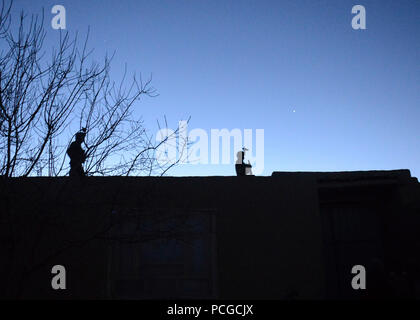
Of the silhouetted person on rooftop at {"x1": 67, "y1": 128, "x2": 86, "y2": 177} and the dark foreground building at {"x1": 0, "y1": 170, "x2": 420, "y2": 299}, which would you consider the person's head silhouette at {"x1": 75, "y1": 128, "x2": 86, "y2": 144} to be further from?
the dark foreground building at {"x1": 0, "y1": 170, "x2": 420, "y2": 299}

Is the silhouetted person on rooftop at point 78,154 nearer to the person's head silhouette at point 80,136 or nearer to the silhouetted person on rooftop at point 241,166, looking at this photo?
the person's head silhouette at point 80,136

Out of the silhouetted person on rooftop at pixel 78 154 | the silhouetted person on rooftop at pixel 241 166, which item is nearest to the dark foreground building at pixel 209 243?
the silhouetted person on rooftop at pixel 78 154

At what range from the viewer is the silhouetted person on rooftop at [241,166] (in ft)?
29.1

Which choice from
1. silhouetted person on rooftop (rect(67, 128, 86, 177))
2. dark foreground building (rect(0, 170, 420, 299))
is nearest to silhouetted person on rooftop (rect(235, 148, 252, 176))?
dark foreground building (rect(0, 170, 420, 299))

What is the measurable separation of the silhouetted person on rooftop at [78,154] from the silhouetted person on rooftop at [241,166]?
4700mm

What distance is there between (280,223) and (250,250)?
817 mm

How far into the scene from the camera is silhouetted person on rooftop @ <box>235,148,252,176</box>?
887 centimetres

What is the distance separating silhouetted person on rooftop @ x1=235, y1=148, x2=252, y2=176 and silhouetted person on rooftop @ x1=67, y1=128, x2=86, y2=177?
470 cm

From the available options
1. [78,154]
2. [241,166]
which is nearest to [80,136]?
[78,154]

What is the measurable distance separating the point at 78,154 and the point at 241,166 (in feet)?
16.1

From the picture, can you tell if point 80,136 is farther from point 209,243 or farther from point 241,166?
point 241,166

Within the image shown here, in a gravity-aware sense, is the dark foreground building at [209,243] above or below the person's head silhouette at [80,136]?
Result: below

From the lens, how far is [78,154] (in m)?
4.87
